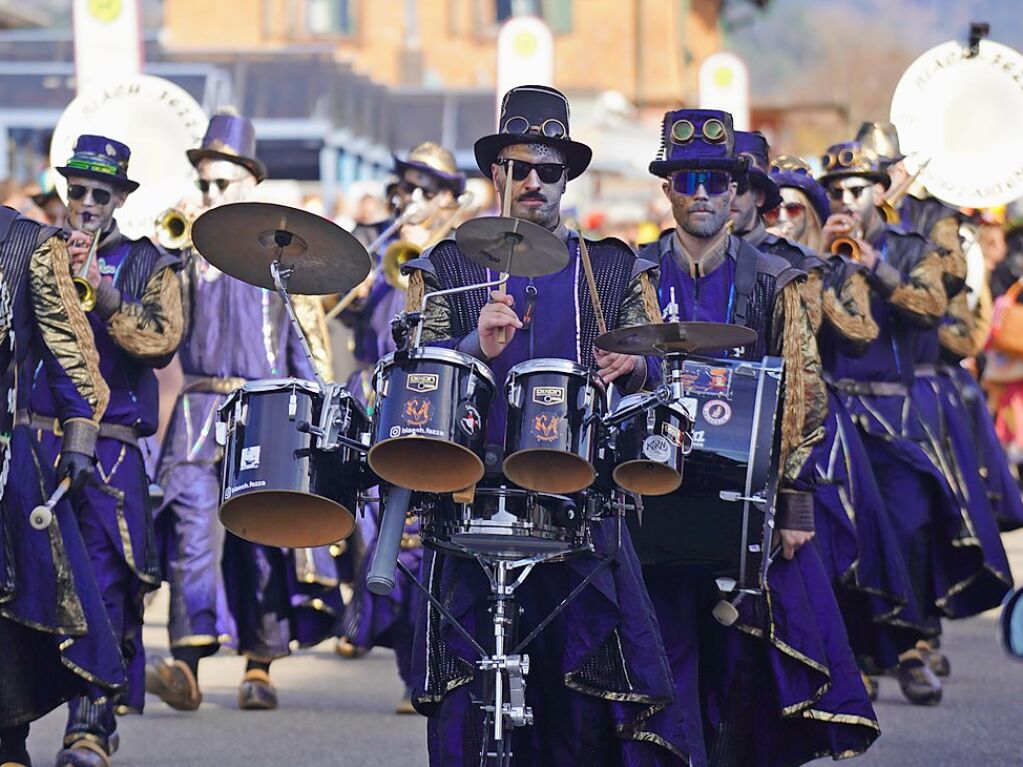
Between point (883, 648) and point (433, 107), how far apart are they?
3043 centimetres

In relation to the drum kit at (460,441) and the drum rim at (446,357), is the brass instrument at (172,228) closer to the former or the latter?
the drum kit at (460,441)

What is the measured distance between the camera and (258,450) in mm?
6672

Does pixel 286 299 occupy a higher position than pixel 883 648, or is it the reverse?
pixel 286 299

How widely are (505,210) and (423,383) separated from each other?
0.64 metres

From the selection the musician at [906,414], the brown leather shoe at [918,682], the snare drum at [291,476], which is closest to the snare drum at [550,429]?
the snare drum at [291,476]

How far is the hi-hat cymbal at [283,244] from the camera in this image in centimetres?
665

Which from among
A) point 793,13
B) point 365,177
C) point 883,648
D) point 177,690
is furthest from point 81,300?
point 793,13

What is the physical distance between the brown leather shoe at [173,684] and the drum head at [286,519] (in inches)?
152

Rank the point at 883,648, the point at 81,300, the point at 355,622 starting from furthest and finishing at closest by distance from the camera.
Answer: the point at 355,622 < the point at 883,648 < the point at 81,300

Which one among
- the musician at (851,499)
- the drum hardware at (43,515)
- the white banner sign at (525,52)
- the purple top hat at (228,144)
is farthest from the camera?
the white banner sign at (525,52)

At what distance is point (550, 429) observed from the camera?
6336 mm

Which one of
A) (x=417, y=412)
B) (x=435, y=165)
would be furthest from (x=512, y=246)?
(x=435, y=165)

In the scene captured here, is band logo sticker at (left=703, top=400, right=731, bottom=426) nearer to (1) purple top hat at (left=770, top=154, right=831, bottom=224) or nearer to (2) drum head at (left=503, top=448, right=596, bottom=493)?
(2) drum head at (left=503, top=448, right=596, bottom=493)

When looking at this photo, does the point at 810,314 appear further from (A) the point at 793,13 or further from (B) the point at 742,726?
(A) the point at 793,13
